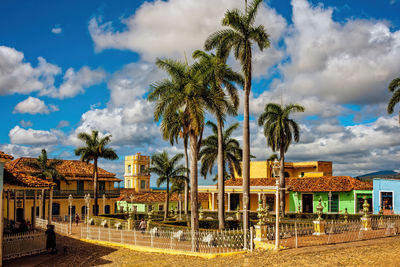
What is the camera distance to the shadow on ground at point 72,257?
1641 cm

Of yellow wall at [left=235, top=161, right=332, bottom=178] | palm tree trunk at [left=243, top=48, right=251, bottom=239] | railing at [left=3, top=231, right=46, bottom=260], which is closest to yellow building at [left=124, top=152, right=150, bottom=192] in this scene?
yellow wall at [left=235, top=161, right=332, bottom=178]

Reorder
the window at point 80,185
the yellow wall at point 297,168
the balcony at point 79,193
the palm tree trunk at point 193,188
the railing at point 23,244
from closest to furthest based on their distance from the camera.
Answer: the railing at point 23,244 → the palm tree trunk at point 193,188 → the balcony at point 79,193 → the window at point 80,185 → the yellow wall at point 297,168

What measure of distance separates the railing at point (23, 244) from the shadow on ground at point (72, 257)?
31cm

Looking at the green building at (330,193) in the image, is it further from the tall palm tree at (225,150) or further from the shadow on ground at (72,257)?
the shadow on ground at (72,257)

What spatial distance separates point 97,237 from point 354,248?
1502cm

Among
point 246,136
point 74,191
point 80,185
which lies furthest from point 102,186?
point 246,136

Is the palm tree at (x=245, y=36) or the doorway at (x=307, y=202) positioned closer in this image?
the palm tree at (x=245, y=36)

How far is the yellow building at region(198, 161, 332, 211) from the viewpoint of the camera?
42.8 metres

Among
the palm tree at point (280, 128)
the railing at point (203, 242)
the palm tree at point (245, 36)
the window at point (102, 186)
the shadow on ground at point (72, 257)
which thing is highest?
the palm tree at point (245, 36)

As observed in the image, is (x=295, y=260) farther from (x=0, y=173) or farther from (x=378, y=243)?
(x=0, y=173)

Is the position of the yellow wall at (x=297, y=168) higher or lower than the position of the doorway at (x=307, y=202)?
higher

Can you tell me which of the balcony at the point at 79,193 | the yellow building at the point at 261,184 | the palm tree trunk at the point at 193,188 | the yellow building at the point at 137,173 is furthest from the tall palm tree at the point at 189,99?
the yellow building at the point at 137,173

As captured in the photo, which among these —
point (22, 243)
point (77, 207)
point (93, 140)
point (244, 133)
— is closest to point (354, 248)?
point (244, 133)

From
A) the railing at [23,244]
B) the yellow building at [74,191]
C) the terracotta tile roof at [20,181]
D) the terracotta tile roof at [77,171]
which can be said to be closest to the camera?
the railing at [23,244]
